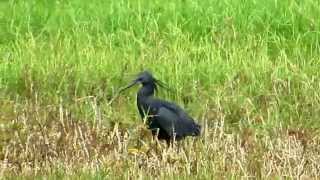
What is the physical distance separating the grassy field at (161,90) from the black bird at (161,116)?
100 millimetres

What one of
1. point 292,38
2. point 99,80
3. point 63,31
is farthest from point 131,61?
point 292,38

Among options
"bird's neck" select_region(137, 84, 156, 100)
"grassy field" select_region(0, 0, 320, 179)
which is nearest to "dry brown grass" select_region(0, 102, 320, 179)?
"grassy field" select_region(0, 0, 320, 179)

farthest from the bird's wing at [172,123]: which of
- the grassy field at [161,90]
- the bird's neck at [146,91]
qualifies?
the bird's neck at [146,91]

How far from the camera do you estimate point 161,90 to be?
816 cm

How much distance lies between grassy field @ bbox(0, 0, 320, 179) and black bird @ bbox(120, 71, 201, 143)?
100 mm

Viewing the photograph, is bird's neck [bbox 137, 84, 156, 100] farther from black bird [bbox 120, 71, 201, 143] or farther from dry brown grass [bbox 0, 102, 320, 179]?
dry brown grass [bbox 0, 102, 320, 179]

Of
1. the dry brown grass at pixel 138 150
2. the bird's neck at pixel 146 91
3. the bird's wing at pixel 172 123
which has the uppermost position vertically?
the bird's neck at pixel 146 91

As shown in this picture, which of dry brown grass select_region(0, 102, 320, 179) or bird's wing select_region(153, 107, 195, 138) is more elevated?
bird's wing select_region(153, 107, 195, 138)

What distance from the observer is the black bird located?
6754 mm

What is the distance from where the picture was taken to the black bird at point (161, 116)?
6.75 metres

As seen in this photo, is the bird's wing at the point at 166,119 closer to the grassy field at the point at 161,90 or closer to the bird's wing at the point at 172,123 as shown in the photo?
the bird's wing at the point at 172,123

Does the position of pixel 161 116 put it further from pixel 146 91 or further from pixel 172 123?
pixel 146 91

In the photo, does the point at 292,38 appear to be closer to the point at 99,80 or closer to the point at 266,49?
the point at 266,49

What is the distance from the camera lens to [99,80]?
821cm
